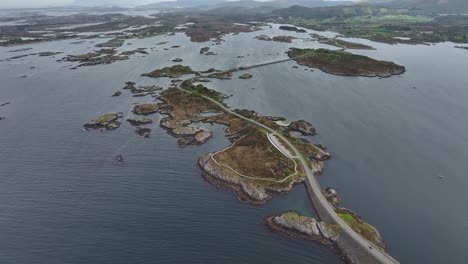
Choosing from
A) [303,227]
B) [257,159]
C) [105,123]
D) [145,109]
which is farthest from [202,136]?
[303,227]

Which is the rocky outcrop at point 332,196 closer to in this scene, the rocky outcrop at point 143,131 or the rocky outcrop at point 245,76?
the rocky outcrop at point 143,131

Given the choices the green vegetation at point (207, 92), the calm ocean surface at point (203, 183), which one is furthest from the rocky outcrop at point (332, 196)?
the green vegetation at point (207, 92)

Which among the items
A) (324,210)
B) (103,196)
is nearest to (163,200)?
(103,196)

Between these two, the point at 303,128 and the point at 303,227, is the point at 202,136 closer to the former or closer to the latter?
the point at 303,128

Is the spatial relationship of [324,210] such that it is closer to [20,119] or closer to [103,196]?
[103,196]

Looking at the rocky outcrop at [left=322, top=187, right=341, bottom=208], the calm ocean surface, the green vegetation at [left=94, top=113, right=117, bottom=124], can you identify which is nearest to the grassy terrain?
the calm ocean surface
